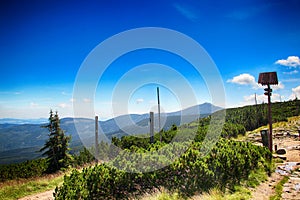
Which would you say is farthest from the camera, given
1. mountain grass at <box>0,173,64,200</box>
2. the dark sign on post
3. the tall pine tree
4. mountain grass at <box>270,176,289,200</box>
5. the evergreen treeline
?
the tall pine tree

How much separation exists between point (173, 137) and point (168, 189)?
6.42m

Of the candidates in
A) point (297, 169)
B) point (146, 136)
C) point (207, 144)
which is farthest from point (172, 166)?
point (146, 136)

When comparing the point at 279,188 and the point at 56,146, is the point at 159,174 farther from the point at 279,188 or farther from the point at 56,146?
the point at 56,146

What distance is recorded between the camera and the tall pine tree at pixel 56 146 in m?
16.7

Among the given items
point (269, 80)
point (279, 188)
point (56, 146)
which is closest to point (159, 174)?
point (279, 188)

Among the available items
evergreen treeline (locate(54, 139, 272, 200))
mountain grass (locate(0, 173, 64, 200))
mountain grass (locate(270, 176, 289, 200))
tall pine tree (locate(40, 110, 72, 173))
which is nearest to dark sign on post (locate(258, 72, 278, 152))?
mountain grass (locate(270, 176, 289, 200))

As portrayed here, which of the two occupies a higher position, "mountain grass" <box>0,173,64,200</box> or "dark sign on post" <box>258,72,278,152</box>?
"dark sign on post" <box>258,72,278,152</box>

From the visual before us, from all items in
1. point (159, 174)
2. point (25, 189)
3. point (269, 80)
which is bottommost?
point (25, 189)

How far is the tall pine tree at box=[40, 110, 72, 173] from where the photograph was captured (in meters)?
16.7

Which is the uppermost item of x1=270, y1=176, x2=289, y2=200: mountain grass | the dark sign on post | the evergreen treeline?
the dark sign on post

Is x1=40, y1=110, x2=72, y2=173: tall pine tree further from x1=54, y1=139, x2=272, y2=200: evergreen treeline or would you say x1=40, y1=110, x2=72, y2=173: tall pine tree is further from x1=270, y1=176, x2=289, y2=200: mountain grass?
x1=270, y1=176, x2=289, y2=200: mountain grass

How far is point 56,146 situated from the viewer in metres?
17.2

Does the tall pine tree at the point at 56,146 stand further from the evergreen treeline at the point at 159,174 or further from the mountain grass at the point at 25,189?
the evergreen treeline at the point at 159,174

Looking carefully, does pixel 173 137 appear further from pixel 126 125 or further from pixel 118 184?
pixel 118 184
